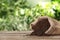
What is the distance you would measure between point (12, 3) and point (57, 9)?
30.7 inches

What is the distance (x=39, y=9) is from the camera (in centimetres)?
296

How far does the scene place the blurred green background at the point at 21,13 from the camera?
2721mm

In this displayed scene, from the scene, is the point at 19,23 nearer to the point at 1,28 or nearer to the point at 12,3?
the point at 1,28

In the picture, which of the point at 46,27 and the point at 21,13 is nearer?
the point at 46,27

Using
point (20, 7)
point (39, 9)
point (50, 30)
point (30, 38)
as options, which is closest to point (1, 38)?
point (30, 38)

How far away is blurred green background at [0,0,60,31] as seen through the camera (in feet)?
8.93

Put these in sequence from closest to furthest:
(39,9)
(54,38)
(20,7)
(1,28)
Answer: (54,38), (1,28), (39,9), (20,7)

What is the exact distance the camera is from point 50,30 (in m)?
1.29

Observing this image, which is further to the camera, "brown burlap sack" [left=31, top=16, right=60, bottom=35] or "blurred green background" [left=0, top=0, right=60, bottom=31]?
"blurred green background" [left=0, top=0, right=60, bottom=31]

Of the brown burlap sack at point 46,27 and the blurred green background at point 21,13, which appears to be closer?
the brown burlap sack at point 46,27

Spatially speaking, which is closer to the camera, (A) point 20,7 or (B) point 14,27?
(B) point 14,27

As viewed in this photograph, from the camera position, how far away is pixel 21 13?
2.99 m

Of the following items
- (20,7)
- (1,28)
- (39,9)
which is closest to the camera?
(1,28)

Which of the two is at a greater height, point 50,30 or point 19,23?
point 50,30
